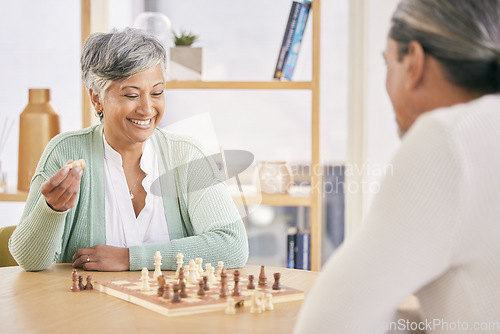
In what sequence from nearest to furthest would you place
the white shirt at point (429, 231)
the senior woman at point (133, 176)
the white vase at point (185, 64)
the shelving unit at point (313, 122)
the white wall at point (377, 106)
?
the white shirt at point (429, 231) < the senior woman at point (133, 176) < the shelving unit at point (313, 122) < the white vase at point (185, 64) < the white wall at point (377, 106)

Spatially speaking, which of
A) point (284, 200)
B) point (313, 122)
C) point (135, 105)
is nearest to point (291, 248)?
point (284, 200)

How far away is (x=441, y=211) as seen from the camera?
836 millimetres

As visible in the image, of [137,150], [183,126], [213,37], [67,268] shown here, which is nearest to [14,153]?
[183,126]

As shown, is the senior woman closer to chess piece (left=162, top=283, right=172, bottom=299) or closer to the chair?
the chair

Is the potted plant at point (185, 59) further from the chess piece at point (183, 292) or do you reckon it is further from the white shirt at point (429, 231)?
the white shirt at point (429, 231)

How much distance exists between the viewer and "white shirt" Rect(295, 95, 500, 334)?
84 cm

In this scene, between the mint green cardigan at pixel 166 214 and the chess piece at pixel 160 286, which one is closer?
the chess piece at pixel 160 286

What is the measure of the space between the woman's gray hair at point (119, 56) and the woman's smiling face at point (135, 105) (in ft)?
0.08

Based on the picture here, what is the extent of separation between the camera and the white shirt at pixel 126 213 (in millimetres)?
2016

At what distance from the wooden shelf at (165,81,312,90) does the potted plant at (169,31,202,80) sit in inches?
1.4

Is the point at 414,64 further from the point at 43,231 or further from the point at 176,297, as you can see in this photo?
the point at 43,231

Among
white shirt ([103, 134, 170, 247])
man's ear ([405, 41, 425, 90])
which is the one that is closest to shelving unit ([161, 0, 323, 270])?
white shirt ([103, 134, 170, 247])

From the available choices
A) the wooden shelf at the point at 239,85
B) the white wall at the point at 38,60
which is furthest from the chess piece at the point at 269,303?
the white wall at the point at 38,60

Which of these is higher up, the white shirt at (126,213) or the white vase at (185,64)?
the white vase at (185,64)
